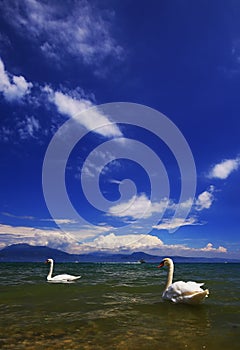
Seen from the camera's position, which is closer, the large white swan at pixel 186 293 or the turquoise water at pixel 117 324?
the turquoise water at pixel 117 324

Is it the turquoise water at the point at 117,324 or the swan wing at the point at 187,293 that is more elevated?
the swan wing at the point at 187,293

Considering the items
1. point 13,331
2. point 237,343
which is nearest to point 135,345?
point 237,343

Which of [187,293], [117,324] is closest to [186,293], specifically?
[187,293]

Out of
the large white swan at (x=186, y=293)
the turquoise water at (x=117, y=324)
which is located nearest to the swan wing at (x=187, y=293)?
the large white swan at (x=186, y=293)

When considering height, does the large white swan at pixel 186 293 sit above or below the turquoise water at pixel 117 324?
above

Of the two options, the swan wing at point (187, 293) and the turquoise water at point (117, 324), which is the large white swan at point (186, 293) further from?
the turquoise water at point (117, 324)

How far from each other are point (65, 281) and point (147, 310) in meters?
12.1

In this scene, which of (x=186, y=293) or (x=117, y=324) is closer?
(x=117, y=324)

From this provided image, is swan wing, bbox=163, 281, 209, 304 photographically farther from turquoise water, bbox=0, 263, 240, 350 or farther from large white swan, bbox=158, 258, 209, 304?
turquoise water, bbox=0, 263, 240, 350

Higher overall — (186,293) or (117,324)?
(186,293)

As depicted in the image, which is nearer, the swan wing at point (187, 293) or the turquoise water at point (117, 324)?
the turquoise water at point (117, 324)

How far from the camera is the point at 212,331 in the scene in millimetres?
7824

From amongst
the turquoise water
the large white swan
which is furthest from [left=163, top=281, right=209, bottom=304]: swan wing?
the turquoise water

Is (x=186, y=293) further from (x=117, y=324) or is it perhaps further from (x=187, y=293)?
(x=117, y=324)
